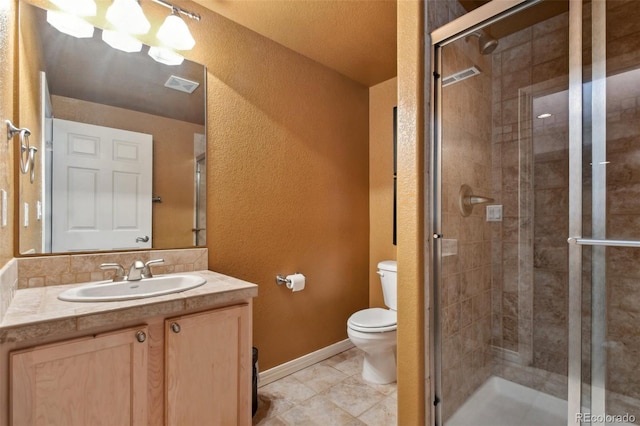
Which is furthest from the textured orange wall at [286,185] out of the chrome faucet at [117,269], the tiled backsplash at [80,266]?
the chrome faucet at [117,269]

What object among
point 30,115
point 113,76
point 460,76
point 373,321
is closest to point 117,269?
point 30,115

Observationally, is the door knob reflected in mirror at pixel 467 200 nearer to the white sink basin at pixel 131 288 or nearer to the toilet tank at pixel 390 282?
A: the toilet tank at pixel 390 282

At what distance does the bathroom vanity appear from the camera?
0.93 metres

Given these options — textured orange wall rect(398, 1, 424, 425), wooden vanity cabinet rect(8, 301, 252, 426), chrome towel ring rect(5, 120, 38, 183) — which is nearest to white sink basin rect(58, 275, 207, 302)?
wooden vanity cabinet rect(8, 301, 252, 426)

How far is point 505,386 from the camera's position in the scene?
1765 mm

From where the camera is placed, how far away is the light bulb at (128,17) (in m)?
1.51

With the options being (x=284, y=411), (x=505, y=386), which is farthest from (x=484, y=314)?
(x=284, y=411)

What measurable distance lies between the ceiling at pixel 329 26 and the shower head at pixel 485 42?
559 mm

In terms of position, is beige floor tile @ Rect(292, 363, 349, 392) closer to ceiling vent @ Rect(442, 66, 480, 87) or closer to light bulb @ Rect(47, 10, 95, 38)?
ceiling vent @ Rect(442, 66, 480, 87)

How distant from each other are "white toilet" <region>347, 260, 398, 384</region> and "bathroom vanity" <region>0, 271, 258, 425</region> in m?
0.83

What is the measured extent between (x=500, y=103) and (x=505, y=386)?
165cm

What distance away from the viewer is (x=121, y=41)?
1.61 meters

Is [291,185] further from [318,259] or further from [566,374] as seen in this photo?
[566,374]

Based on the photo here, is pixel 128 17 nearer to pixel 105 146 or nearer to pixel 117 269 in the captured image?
pixel 105 146
